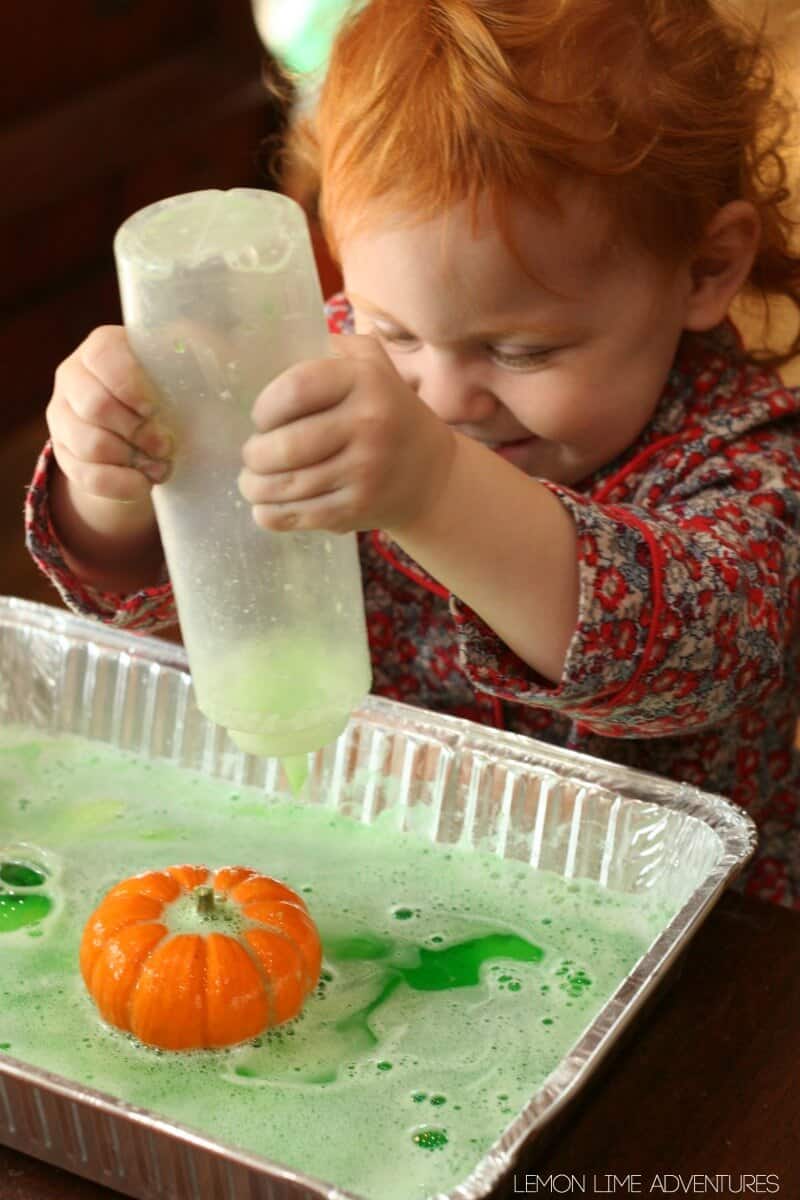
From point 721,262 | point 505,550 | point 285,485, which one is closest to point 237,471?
point 285,485

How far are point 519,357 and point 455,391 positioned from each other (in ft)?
0.15

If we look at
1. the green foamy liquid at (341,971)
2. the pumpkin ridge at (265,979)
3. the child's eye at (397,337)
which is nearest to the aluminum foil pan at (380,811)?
the green foamy liquid at (341,971)

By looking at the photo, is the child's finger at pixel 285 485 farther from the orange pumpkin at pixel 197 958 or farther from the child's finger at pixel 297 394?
the orange pumpkin at pixel 197 958

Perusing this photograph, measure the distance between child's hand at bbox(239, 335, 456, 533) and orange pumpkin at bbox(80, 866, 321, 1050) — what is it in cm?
23

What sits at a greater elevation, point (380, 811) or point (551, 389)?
point (551, 389)

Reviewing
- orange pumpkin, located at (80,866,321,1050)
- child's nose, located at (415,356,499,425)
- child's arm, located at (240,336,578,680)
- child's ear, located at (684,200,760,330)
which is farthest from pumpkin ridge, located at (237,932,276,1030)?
child's ear, located at (684,200,760,330)

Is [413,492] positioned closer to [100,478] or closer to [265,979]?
[100,478]

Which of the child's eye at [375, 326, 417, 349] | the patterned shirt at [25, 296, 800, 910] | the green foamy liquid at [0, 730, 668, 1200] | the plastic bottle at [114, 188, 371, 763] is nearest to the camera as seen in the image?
the plastic bottle at [114, 188, 371, 763]

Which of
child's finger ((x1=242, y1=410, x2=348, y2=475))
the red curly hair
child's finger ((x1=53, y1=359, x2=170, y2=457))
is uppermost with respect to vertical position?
the red curly hair

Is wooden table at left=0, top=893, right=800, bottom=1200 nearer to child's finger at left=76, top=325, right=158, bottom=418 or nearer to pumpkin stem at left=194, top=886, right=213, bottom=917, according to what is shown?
pumpkin stem at left=194, top=886, right=213, bottom=917

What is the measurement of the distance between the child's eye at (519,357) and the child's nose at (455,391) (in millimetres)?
16

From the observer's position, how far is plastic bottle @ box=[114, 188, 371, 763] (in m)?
0.68

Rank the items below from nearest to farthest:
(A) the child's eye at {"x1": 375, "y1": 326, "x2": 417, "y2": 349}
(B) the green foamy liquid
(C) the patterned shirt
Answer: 1. (B) the green foamy liquid
2. (C) the patterned shirt
3. (A) the child's eye at {"x1": 375, "y1": 326, "x2": 417, "y2": 349}

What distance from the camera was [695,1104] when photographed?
0.81 meters
